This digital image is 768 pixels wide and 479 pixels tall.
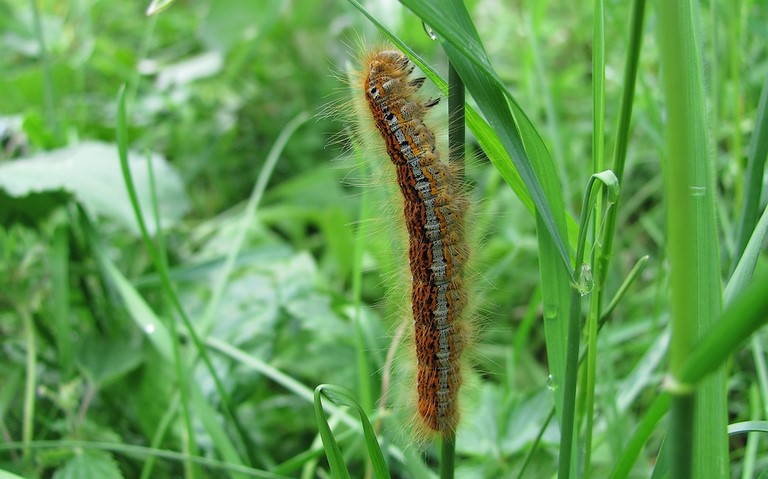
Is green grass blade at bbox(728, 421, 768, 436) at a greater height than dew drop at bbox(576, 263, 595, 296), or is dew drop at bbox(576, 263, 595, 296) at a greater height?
dew drop at bbox(576, 263, 595, 296)

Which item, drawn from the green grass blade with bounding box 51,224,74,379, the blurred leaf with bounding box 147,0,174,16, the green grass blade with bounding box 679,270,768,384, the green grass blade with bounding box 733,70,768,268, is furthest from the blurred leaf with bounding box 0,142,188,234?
the green grass blade with bounding box 679,270,768,384

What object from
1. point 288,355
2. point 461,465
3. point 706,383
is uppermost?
point 706,383

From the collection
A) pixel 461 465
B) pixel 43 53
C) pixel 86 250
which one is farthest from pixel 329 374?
pixel 43 53

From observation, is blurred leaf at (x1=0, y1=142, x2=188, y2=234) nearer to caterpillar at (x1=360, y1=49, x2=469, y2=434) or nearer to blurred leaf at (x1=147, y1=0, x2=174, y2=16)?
caterpillar at (x1=360, y1=49, x2=469, y2=434)

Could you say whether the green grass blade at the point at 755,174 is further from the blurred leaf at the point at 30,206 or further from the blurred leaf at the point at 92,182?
the blurred leaf at the point at 30,206

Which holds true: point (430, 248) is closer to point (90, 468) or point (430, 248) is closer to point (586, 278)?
point (586, 278)

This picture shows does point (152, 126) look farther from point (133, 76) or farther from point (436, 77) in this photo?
point (436, 77)
